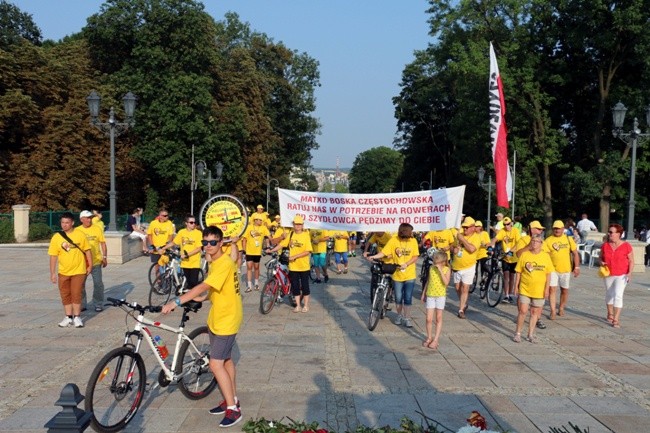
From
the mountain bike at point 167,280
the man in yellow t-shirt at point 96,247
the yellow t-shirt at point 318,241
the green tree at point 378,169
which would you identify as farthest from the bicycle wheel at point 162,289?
the green tree at point 378,169

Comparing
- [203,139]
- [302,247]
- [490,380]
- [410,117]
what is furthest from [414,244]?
[410,117]

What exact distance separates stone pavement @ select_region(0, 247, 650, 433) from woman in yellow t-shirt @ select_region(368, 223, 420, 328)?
0.51 meters

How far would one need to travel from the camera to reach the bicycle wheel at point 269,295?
37.3 ft

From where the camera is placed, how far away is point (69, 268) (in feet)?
32.4

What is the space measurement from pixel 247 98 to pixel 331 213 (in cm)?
3664

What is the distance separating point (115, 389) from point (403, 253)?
19.0ft

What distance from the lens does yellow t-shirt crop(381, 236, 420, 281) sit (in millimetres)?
10312

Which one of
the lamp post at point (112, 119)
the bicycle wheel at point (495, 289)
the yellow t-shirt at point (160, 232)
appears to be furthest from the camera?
the lamp post at point (112, 119)

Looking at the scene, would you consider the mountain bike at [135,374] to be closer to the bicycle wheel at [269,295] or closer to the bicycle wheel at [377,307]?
the bicycle wheel at [377,307]

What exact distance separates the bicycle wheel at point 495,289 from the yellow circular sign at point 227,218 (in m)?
5.47

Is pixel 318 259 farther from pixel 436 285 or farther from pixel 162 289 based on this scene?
pixel 436 285

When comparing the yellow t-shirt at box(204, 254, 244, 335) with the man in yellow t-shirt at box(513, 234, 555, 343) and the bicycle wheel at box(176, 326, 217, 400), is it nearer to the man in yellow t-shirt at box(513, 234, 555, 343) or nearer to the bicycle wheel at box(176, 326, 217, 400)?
the bicycle wheel at box(176, 326, 217, 400)

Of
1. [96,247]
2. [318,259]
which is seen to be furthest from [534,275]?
[318,259]

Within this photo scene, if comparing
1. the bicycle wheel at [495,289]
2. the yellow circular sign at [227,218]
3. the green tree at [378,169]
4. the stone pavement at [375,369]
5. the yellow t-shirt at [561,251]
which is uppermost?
the green tree at [378,169]
